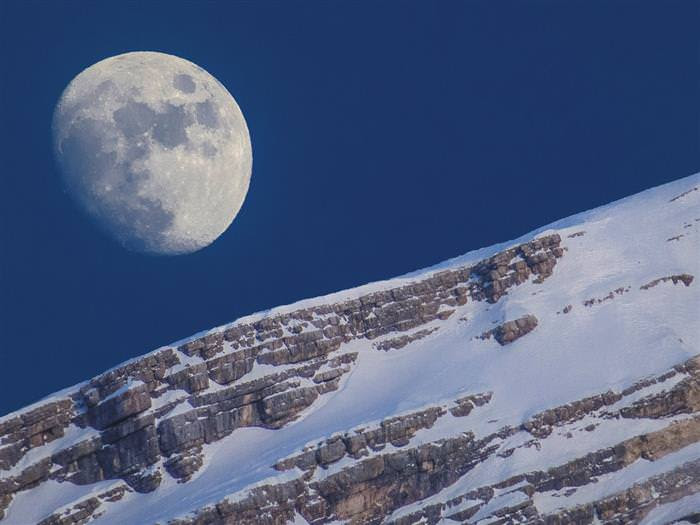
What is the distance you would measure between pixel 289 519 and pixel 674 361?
47.8m

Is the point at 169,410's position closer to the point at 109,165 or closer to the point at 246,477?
the point at 246,477

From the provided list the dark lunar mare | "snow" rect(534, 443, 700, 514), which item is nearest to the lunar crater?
the dark lunar mare

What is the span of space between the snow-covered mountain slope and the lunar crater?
21989 mm

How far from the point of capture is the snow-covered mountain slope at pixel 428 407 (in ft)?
470

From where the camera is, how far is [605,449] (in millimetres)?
146625

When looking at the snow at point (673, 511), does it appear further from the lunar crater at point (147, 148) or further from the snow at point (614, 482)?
the lunar crater at point (147, 148)

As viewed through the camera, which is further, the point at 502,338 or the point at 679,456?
the point at 502,338

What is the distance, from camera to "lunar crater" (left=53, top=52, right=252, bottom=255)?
146 metres

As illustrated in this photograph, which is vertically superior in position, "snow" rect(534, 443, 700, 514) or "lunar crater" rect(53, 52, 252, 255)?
"lunar crater" rect(53, 52, 252, 255)

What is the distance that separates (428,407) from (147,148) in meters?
41.8

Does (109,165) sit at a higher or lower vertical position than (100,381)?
higher

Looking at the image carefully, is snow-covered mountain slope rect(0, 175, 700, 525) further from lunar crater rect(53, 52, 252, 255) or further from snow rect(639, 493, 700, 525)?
lunar crater rect(53, 52, 252, 255)

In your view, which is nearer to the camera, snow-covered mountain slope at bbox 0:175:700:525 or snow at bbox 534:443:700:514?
snow at bbox 534:443:700:514

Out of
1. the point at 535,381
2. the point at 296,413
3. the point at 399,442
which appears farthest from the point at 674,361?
the point at 296,413
